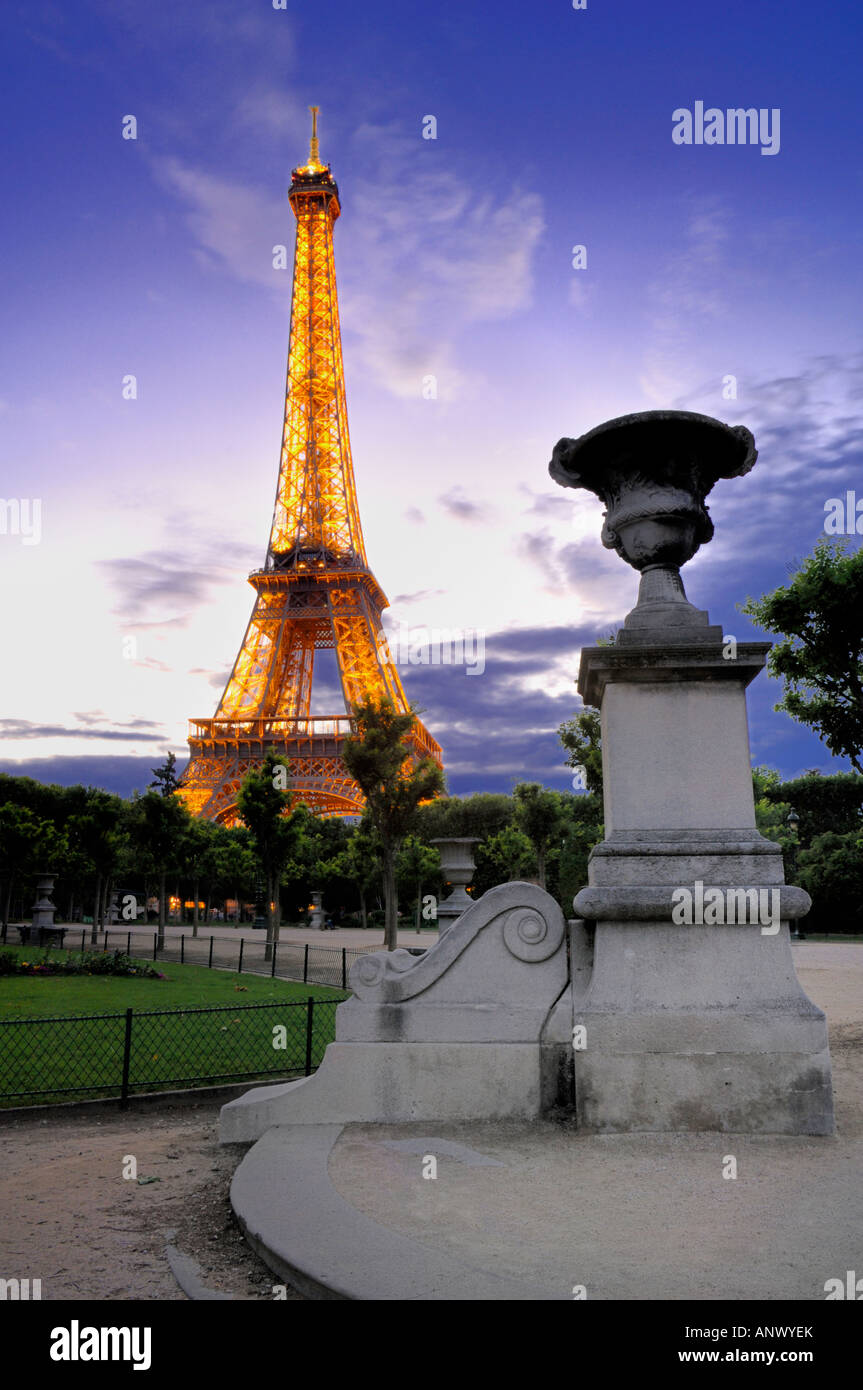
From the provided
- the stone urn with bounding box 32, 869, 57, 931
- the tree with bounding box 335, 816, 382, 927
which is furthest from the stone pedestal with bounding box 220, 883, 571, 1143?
the tree with bounding box 335, 816, 382, 927

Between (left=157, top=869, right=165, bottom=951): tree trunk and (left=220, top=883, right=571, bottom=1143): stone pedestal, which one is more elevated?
(left=220, top=883, right=571, bottom=1143): stone pedestal

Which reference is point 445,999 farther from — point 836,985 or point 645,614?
point 836,985

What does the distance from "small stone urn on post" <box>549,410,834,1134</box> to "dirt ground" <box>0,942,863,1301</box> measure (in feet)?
1.21

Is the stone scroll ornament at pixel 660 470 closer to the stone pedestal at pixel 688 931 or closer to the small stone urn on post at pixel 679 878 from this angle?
the small stone urn on post at pixel 679 878

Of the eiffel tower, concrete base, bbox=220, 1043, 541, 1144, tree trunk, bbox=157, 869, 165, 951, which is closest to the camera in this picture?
concrete base, bbox=220, 1043, 541, 1144

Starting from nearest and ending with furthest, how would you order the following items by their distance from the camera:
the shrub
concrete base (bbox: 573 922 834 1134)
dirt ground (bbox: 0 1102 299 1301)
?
dirt ground (bbox: 0 1102 299 1301)
concrete base (bbox: 573 922 834 1134)
the shrub

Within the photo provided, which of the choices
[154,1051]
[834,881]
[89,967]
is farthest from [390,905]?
[834,881]

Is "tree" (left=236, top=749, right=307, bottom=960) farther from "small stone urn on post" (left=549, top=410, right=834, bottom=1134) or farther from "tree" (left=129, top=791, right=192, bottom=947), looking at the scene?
"small stone urn on post" (left=549, top=410, right=834, bottom=1134)

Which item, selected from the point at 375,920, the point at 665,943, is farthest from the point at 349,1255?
the point at 375,920

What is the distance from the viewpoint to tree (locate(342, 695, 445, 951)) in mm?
25484

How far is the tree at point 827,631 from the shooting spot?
10.5 meters

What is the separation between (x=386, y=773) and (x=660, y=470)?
66.6 ft

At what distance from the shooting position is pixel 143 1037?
37.1ft

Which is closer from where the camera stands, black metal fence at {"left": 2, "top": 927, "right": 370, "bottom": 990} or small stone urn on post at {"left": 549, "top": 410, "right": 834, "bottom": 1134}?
small stone urn on post at {"left": 549, "top": 410, "right": 834, "bottom": 1134}
